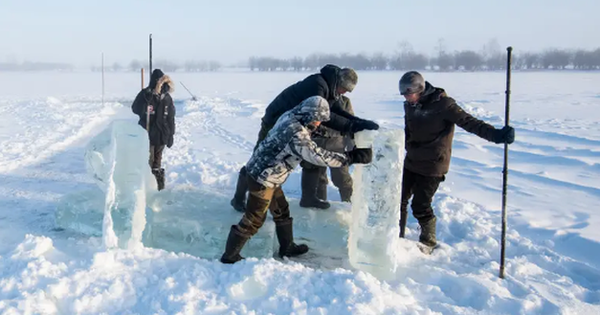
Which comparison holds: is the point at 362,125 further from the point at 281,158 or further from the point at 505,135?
the point at 505,135

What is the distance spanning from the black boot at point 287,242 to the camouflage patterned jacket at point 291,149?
1.74 feet

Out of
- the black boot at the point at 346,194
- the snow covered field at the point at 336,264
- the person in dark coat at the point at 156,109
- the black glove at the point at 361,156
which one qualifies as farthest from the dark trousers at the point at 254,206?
the person in dark coat at the point at 156,109

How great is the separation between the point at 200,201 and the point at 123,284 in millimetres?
2135

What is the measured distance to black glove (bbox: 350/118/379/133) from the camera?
12.9 ft

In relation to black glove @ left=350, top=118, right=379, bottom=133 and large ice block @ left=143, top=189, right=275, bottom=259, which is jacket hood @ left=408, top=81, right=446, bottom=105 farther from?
large ice block @ left=143, top=189, right=275, bottom=259

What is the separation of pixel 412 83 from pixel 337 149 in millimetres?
1584

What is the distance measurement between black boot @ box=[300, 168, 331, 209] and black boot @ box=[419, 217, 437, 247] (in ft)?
3.87

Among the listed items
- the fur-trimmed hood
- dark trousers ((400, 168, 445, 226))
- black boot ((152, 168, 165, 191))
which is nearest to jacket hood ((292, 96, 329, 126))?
dark trousers ((400, 168, 445, 226))

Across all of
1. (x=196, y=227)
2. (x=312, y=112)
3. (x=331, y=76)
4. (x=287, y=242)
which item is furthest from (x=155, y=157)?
(x=312, y=112)

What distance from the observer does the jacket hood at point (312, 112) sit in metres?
3.51

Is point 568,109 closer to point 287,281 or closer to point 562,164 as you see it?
point 562,164

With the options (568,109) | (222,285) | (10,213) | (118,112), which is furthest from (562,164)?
(118,112)

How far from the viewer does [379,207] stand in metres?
3.80

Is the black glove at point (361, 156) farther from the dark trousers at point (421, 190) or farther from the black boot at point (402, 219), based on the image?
the black boot at point (402, 219)
